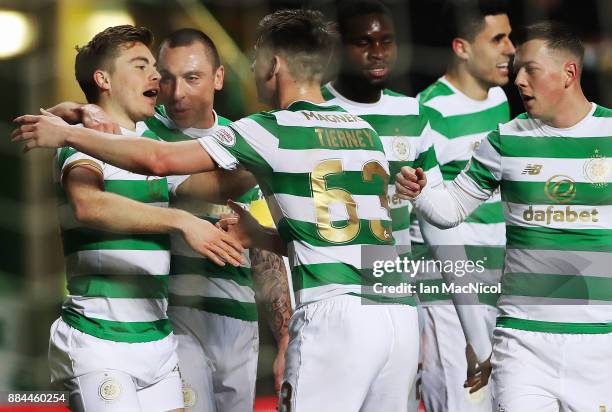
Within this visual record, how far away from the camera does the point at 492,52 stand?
14.4 ft

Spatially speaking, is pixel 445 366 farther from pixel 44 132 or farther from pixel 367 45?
pixel 44 132

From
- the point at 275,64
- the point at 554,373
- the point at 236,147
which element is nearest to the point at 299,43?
the point at 275,64

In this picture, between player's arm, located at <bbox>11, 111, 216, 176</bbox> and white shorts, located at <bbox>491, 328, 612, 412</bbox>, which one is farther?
white shorts, located at <bbox>491, 328, 612, 412</bbox>

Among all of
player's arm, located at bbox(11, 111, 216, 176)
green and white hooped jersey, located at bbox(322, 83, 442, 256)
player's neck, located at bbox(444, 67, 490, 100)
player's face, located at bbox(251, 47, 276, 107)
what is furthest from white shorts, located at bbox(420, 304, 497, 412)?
player's arm, located at bbox(11, 111, 216, 176)

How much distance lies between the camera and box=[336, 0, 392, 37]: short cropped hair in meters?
4.19

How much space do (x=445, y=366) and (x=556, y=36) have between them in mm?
1310

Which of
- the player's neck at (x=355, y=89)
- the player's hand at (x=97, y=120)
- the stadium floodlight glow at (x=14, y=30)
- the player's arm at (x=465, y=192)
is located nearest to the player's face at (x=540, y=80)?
the player's arm at (x=465, y=192)

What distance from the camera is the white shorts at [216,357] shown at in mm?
4062

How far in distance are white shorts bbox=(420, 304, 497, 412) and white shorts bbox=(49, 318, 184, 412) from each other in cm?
114

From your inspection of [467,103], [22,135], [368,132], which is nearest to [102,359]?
[22,135]

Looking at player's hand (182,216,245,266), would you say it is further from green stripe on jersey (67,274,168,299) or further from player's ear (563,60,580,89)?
player's ear (563,60,580,89)

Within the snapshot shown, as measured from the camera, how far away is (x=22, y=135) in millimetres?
3465

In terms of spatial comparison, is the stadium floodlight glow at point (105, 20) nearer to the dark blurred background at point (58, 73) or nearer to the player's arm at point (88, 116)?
the dark blurred background at point (58, 73)

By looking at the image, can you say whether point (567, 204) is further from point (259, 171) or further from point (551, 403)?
point (259, 171)
